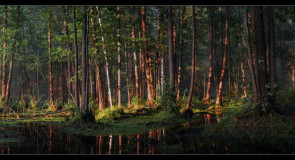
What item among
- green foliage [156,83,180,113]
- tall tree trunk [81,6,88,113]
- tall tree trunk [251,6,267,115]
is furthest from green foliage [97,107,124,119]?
tall tree trunk [251,6,267,115]

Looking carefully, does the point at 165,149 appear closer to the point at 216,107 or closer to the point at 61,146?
the point at 61,146

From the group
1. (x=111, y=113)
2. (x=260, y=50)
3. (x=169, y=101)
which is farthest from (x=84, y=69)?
(x=260, y=50)

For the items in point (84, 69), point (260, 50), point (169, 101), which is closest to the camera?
point (260, 50)

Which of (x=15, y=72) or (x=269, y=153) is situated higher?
(x=15, y=72)

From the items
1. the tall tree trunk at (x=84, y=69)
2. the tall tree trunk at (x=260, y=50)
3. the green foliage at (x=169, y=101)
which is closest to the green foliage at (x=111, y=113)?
the green foliage at (x=169, y=101)

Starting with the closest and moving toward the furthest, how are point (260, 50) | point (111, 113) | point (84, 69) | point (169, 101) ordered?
point (260, 50), point (84, 69), point (169, 101), point (111, 113)

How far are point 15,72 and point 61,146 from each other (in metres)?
54.0

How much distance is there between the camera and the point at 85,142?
29.3 ft

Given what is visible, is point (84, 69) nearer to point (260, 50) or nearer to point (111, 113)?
point (111, 113)

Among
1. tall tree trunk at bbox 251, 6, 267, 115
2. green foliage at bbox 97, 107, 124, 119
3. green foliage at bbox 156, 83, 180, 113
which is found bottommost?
green foliage at bbox 97, 107, 124, 119

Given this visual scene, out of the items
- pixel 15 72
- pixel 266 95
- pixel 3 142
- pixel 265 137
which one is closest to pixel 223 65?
pixel 266 95

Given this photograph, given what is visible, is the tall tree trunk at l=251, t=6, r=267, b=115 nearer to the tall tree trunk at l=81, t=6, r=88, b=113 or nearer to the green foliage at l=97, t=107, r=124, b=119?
the tall tree trunk at l=81, t=6, r=88, b=113

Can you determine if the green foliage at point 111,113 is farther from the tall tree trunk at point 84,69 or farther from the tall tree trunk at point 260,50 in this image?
the tall tree trunk at point 260,50
